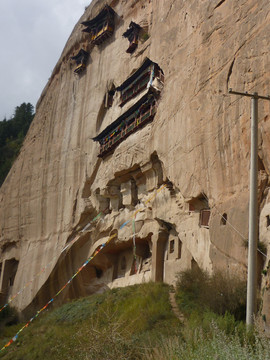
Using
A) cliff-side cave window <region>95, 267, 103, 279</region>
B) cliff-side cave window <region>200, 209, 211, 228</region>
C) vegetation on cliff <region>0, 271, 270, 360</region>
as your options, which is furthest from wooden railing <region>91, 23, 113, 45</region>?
cliff-side cave window <region>200, 209, 211, 228</region>

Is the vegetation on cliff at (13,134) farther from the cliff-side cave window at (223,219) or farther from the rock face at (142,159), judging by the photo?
the cliff-side cave window at (223,219)

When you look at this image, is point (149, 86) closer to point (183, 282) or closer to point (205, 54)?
point (205, 54)

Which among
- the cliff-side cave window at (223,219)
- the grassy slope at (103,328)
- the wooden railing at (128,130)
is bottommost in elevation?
the grassy slope at (103,328)

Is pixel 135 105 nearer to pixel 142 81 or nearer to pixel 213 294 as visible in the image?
pixel 142 81

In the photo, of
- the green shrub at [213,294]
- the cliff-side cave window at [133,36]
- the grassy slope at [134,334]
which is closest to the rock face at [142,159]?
the cliff-side cave window at [133,36]

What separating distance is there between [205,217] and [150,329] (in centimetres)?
419

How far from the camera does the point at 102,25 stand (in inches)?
1101

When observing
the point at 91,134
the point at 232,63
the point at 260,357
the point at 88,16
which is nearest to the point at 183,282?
the point at 232,63

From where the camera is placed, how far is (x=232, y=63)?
14.4 m

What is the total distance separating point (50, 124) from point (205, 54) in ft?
50.9

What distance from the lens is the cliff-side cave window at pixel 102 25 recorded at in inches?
1078

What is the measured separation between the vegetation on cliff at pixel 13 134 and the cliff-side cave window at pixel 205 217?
95.0 feet

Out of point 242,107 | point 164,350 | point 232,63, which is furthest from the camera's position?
point 232,63

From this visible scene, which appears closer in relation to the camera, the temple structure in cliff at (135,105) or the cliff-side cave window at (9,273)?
the temple structure in cliff at (135,105)
